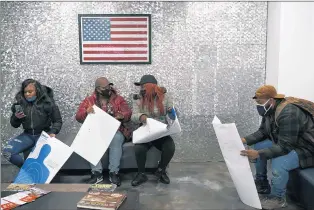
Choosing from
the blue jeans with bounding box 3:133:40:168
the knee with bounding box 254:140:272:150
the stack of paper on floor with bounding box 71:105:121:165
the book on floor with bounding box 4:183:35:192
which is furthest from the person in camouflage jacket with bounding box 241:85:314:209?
the blue jeans with bounding box 3:133:40:168

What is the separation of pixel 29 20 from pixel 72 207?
278 cm

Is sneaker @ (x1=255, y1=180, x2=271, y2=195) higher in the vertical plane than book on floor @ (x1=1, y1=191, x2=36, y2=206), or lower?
lower

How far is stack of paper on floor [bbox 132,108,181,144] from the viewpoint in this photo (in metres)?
3.21

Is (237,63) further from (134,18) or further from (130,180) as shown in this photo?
(130,180)

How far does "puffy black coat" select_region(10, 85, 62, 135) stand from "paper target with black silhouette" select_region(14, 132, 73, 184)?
0.29 meters

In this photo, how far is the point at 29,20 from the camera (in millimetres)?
4082

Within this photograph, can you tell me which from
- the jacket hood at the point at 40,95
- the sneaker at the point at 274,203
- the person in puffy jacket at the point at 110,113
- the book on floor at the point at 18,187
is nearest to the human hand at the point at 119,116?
the person in puffy jacket at the point at 110,113

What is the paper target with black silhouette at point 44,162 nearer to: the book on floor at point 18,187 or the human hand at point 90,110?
the human hand at point 90,110

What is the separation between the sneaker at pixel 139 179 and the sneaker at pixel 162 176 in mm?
138

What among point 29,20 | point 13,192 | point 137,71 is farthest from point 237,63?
point 13,192

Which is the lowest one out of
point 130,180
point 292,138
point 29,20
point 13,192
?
point 130,180

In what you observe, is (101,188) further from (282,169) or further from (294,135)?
(294,135)

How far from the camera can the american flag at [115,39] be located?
13.4 ft

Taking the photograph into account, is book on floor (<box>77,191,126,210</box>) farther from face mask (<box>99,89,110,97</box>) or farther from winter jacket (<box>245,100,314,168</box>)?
face mask (<box>99,89,110,97</box>)
